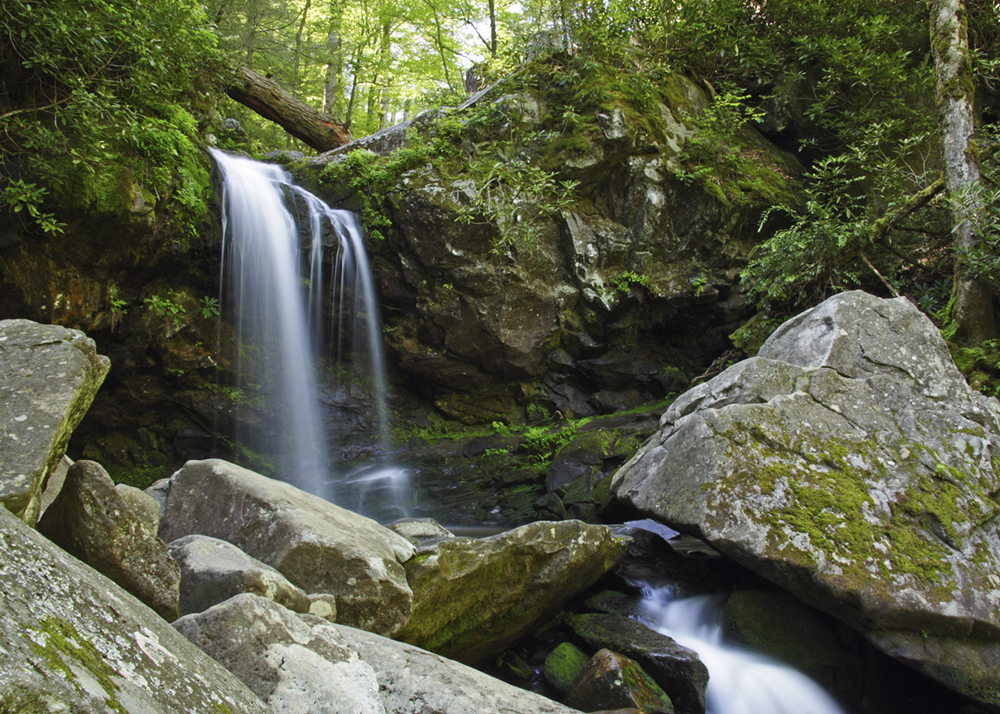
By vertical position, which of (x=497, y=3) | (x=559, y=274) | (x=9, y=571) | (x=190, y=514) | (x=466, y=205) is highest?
(x=497, y=3)

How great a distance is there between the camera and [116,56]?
609 cm

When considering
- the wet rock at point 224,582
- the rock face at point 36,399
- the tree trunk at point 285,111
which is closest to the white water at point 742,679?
the wet rock at point 224,582

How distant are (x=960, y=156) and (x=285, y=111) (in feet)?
36.2

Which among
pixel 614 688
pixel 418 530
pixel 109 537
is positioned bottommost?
pixel 614 688

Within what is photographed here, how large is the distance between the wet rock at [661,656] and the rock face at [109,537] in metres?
2.72

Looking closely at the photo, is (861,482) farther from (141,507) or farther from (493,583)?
(141,507)

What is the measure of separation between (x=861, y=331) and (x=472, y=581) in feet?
13.0

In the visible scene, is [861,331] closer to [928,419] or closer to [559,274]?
[928,419]

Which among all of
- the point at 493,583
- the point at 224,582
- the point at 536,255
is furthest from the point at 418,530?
the point at 536,255

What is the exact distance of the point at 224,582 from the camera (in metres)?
2.54

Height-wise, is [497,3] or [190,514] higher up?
[497,3]

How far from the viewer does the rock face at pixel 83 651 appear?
113 cm

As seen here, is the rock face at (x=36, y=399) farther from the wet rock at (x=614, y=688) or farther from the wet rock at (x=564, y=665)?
the wet rock at (x=564, y=665)

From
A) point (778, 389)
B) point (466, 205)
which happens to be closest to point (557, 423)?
point (466, 205)
